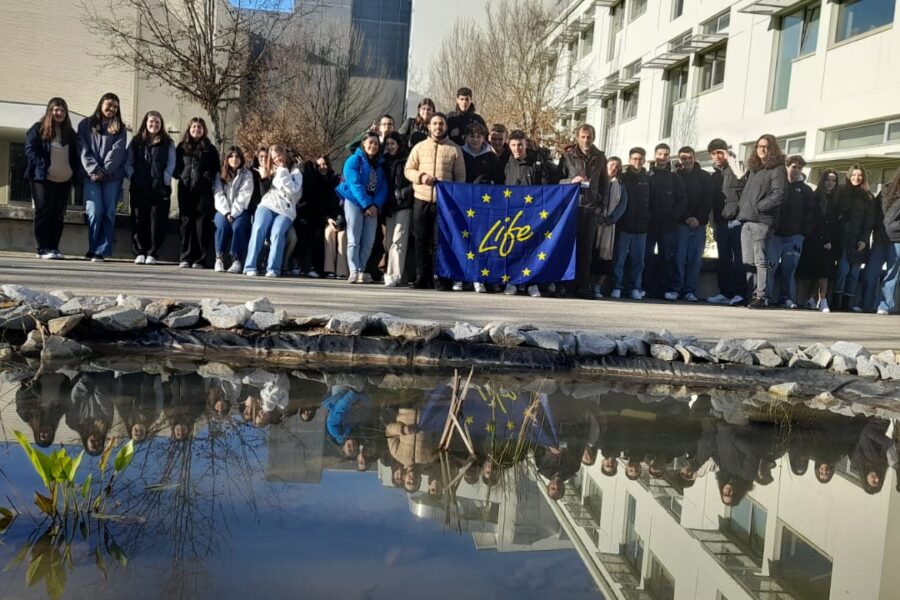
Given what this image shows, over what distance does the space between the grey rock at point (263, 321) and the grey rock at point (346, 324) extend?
0.38 metres

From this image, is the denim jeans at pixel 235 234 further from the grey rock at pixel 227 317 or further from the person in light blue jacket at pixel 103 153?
the grey rock at pixel 227 317

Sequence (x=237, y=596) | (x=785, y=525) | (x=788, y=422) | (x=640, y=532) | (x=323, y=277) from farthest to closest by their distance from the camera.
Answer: (x=323, y=277) → (x=788, y=422) → (x=785, y=525) → (x=640, y=532) → (x=237, y=596)

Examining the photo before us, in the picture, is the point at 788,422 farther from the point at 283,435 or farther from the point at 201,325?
the point at 201,325

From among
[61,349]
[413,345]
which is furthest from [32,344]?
[413,345]

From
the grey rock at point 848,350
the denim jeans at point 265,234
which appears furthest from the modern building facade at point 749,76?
the denim jeans at point 265,234

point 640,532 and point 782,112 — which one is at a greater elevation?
point 782,112

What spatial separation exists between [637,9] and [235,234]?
81.2 feet

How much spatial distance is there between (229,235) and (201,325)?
4.89m

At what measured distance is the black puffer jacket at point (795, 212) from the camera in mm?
11586

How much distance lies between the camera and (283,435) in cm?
430

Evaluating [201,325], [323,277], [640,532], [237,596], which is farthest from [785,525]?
[323,277]

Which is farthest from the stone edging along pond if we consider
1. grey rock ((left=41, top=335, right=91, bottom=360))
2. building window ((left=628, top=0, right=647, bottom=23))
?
building window ((left=628, top=0, right=647, bottom=23))

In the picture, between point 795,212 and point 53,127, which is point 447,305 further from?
point 795,212

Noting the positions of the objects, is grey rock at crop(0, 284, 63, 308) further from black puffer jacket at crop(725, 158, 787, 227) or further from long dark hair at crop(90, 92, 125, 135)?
black puffer jacket at crop(725, 158, 787, 227)
